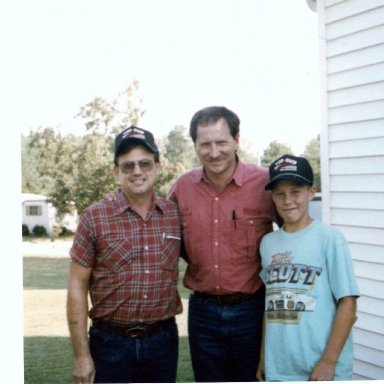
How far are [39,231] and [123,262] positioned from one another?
3.99 metres

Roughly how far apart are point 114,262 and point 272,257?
2.56ft

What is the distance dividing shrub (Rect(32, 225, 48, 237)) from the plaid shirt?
3.48m

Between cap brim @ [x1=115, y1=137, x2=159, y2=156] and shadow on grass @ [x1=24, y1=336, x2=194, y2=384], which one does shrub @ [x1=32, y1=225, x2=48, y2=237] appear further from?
cap brim @ [x1=115, y1=137, x2=159, y2=156]

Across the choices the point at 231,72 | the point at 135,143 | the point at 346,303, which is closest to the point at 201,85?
the point at 231,72

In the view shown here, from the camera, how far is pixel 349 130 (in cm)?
426

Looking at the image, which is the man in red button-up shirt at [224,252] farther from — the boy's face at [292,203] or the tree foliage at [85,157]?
the tree foliage at [85,157]

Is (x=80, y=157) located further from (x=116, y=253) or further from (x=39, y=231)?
(x=116, y=253)

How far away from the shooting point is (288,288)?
262cm

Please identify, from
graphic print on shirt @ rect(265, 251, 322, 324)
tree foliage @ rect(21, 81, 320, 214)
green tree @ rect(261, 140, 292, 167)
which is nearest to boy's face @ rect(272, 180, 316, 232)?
graphic print on shirt @ rect(265, 251, 322, 324)

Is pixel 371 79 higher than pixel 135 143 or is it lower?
higher

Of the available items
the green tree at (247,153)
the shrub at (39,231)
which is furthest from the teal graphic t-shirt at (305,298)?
the green tree at (247,153)

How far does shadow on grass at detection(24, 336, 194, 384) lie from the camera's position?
5.53 meters

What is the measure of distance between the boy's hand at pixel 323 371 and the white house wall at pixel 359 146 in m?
1.71

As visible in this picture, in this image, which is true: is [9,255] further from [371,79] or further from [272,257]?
[371,79]
